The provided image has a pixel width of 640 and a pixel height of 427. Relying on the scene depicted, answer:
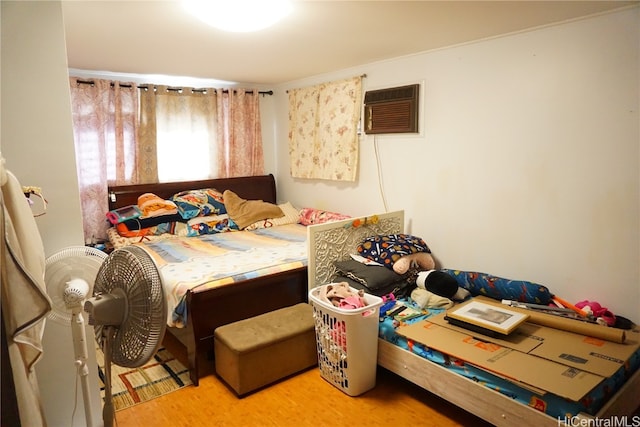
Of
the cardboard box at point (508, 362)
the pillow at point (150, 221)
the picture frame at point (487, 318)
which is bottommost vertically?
the cardboard box at point (508, 362)

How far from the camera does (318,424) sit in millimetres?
2184

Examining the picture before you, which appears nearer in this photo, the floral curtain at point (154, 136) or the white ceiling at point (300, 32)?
the white ceiling at point (300, 32)

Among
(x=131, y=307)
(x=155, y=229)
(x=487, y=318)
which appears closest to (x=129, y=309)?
(x=131, y=307)

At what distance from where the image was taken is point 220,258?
322 cm

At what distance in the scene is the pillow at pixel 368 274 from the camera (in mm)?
2779

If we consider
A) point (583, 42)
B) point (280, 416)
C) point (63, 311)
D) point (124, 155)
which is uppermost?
point (583, 42)

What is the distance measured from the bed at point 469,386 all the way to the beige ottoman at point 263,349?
1.20ft

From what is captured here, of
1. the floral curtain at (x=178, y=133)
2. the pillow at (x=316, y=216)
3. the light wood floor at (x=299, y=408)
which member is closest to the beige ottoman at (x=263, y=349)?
the light wood floor at (x=299, y=408)

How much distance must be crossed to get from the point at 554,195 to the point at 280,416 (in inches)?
84.8

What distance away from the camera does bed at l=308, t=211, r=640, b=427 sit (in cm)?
181

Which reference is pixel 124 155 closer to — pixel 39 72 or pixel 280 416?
pixel 39 72

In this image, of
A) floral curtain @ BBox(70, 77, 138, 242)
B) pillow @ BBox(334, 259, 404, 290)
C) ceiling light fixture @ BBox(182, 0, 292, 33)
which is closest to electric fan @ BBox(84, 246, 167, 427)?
ceiling light fixture @ BBox(182, 0, 292, 33)

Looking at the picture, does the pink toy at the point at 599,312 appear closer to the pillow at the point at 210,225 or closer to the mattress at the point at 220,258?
the mattress at the point at 220,258

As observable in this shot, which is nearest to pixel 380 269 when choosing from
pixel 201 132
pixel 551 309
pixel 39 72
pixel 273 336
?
pixel 273 336
